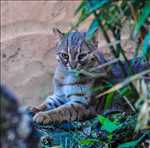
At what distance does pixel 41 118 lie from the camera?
4.28 metres

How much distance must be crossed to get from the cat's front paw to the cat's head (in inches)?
14.2

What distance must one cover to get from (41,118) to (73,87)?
20.8 inches

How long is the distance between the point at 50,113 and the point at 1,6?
7.18 feet

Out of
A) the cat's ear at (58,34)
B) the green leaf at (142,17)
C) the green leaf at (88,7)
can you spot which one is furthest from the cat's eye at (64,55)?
the green leaf at (142,17)

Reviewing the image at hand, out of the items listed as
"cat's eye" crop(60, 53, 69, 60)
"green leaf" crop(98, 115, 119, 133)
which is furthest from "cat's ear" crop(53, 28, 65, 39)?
"green leaf" crop(98, 115, 119, 133)

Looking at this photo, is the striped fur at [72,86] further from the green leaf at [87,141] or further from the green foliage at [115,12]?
the green foliage at [115,12]

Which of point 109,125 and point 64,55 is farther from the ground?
point 64,55

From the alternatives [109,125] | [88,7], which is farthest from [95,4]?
[109,125]

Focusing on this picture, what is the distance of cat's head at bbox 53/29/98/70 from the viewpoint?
4555 mm

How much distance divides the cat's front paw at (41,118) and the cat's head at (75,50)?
0.36 metres

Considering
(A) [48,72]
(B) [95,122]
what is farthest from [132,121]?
(A) [48,72]

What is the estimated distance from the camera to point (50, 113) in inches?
173

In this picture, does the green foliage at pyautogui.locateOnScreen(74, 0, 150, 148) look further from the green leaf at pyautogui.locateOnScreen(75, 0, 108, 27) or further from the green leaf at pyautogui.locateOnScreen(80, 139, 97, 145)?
the green leaf at pyautogui.locateOnScreen(80, 139, 97, 145)

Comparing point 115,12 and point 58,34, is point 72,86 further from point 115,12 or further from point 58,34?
point 115,12
